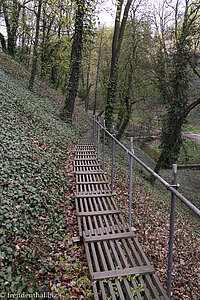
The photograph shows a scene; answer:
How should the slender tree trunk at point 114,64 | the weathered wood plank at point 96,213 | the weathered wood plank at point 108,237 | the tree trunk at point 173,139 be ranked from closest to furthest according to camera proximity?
the weathered wood plank at point 108,237 < the weathered wood plank at point 96,213 < the tree trunk at point 173,139 < the slender tree trunk at point 114,64

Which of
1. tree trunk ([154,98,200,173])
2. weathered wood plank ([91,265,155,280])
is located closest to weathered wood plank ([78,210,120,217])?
weathered wood plank ([91,265,155,280])

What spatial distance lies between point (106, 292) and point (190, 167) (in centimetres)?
1704

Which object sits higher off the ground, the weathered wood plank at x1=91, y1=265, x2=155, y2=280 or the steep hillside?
the steep hillside

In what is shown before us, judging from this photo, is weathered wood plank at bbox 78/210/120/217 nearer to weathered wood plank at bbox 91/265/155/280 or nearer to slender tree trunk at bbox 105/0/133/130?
weathered wood plank at bbox 91/265/155/280

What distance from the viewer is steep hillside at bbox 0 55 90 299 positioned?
301cm

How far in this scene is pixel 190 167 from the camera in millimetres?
18234

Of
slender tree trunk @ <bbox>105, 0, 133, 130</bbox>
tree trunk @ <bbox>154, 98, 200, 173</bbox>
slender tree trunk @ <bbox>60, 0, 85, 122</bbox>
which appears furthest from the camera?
slender tree trunk @ <bbox>105, 0, 133, 130</bbox>

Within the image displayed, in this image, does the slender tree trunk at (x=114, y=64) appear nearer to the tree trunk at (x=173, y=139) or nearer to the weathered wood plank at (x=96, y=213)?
the tree trunk at (x=173, y=139)

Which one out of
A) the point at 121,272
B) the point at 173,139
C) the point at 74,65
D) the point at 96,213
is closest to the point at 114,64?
the point at 74,65

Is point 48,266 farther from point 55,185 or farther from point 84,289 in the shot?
point 55,185

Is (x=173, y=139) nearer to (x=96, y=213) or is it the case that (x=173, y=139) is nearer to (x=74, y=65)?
(x=74, y=65)

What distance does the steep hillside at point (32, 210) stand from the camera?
301 cm

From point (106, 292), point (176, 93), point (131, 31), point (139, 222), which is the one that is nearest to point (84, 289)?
point (106, 292)

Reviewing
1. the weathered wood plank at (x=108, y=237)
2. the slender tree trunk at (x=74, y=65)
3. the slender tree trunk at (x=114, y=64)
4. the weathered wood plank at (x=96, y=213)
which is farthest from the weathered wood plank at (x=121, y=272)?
the slender tree trunk at (x=114, y=64)
